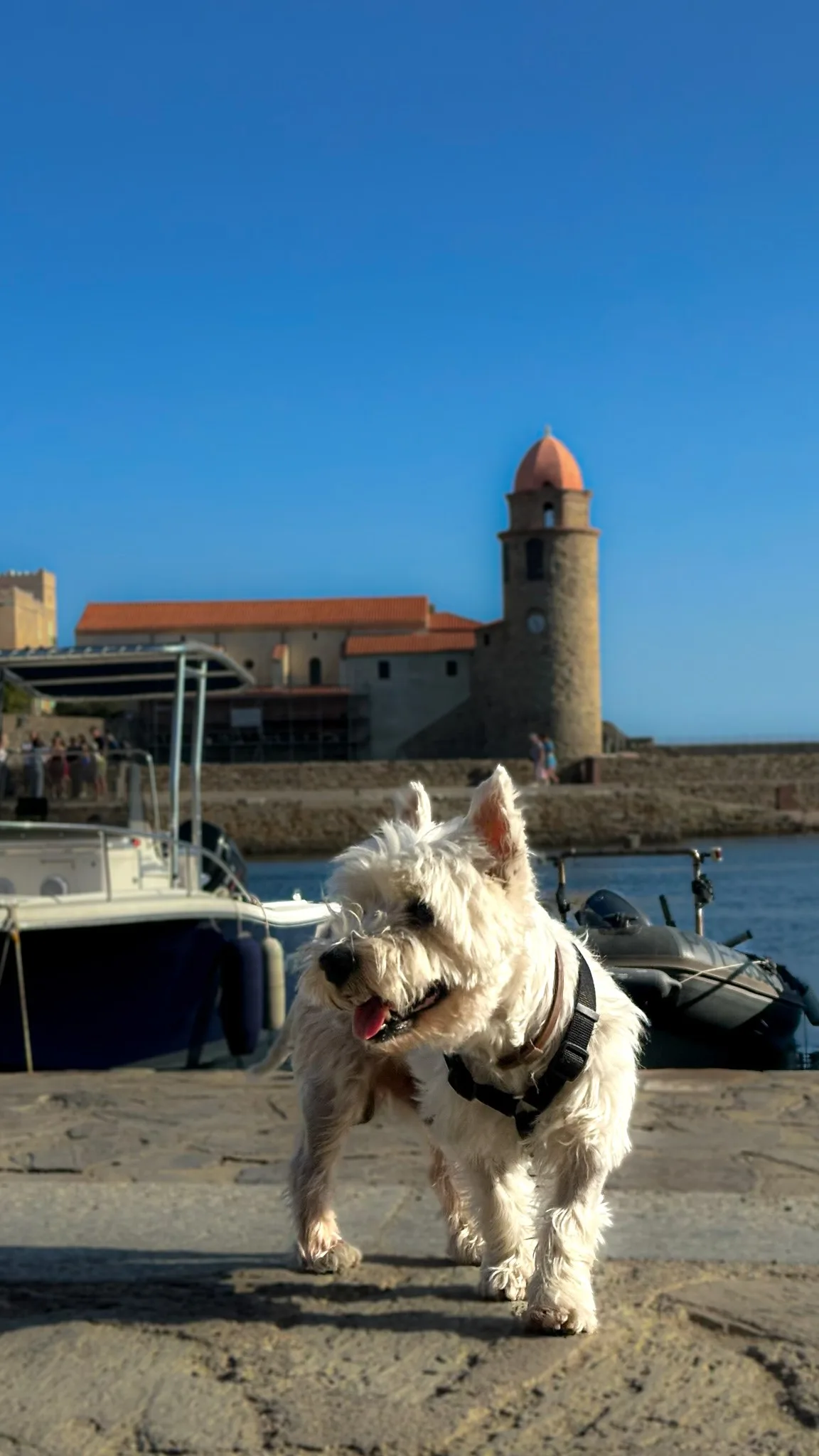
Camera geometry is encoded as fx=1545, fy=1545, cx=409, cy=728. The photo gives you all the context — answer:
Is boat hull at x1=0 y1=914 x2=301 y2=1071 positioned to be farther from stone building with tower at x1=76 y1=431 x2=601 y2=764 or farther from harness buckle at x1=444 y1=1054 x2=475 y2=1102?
stone building with tower at x1=76 y1=431 x2=601 y2=764

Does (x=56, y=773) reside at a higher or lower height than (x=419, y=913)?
higher

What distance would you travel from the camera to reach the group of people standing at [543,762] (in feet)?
195

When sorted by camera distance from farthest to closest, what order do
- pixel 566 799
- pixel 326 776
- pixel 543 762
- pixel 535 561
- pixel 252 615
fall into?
pixel 252 615 → pixel 535 561 → pixel 543 762 → pixel 326 776 → pixel 566 799

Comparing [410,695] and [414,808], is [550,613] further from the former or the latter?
[414,808]

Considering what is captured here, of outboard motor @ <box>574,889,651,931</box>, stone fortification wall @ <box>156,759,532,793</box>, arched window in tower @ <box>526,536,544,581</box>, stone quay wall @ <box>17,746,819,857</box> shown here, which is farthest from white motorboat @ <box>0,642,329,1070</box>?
arched window in tower @ <box>526,536,544,581</box>

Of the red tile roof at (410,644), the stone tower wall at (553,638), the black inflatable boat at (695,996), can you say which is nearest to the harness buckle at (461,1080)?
the black inflatable boat at (695,996)

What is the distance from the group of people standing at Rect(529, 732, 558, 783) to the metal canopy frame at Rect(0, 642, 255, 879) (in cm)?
4654

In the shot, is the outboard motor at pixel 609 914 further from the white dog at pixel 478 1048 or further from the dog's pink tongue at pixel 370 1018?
the dog's pink tongue at pixel 370 1018

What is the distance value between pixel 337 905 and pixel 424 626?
81307 mm

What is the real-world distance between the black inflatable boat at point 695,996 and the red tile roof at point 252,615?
7724 centimetres

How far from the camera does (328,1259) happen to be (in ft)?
10.8

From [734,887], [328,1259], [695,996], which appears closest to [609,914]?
[695,996]

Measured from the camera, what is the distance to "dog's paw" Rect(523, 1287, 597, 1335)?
2836mm

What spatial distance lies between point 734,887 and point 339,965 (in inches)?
1118
